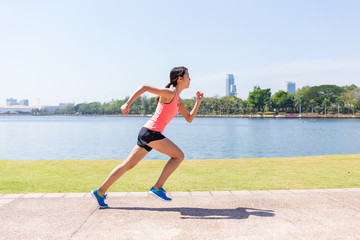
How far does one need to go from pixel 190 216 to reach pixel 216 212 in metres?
0.38

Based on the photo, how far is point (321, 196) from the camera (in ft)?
16.3

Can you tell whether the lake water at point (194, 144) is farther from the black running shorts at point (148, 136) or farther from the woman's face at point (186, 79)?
the black running shorts at point (148, 136)

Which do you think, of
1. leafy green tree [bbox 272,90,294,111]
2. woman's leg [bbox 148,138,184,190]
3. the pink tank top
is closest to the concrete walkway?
woman's leg [bbox 148,138,184,190]

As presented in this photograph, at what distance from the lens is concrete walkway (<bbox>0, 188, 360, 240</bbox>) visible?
345 cm

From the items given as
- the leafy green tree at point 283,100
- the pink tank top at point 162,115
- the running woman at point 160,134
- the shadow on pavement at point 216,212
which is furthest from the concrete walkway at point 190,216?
the leafy green tree at point 283,100

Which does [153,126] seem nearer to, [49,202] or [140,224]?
[140,224]

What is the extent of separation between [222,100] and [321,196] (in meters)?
167

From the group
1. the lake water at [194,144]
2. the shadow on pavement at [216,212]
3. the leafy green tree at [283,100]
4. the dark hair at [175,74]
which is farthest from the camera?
the leafy green tree at [283,100]

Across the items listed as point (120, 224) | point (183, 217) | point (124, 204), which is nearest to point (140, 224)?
point (120, 224)

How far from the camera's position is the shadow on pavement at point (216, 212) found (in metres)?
4.04

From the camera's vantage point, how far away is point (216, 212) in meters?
4.21

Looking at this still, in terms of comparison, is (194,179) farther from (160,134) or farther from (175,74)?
(175,74)


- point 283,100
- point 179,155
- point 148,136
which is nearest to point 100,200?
point 148,136

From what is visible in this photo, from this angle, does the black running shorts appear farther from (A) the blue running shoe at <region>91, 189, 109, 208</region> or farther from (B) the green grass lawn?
(B) the green grass lawn
